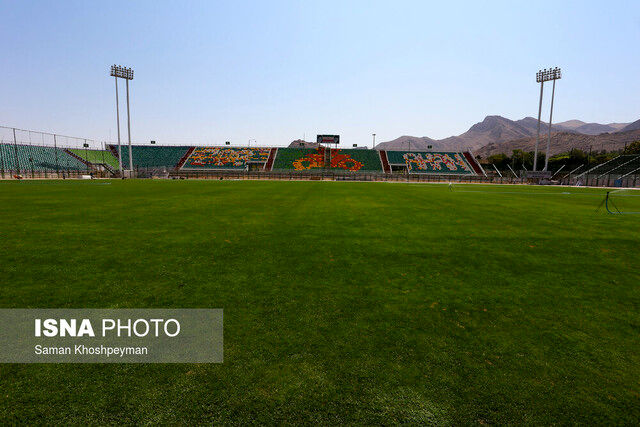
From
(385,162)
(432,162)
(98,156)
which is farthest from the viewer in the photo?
(385,162)

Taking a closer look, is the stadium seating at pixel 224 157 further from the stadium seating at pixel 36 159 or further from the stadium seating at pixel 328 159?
the stadium seating at pixel 36 159

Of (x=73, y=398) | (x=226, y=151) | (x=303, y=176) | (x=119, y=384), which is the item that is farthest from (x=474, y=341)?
(x=226, y=151)

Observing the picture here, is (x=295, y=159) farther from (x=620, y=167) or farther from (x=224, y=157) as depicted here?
(x=620, y=167)

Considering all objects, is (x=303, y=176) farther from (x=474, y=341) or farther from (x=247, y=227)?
(x=474, y=341)

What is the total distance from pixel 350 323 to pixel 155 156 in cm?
7750

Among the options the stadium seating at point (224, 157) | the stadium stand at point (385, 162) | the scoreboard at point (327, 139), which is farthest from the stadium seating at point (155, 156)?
the stadium stand at point (385, 162)

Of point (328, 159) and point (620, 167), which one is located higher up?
point (328, 159)

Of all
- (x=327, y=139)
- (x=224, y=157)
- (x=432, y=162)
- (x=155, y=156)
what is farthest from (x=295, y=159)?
(x=155, y=156)

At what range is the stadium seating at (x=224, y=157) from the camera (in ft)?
217

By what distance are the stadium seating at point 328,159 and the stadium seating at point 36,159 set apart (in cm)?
3891

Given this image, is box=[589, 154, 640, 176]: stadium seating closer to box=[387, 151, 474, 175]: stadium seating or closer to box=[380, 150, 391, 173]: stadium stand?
box=[387, 151, 474, 175]: stadium seating

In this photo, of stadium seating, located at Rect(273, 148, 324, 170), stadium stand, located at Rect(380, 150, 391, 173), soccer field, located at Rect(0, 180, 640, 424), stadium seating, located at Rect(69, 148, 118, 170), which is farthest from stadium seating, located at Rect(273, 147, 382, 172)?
soccer field, located at Rect(0, 180, 640, 424)

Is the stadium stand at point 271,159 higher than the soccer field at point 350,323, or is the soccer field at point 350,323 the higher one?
the stadium stand at point 271,159

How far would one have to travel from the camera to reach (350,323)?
3.33m
